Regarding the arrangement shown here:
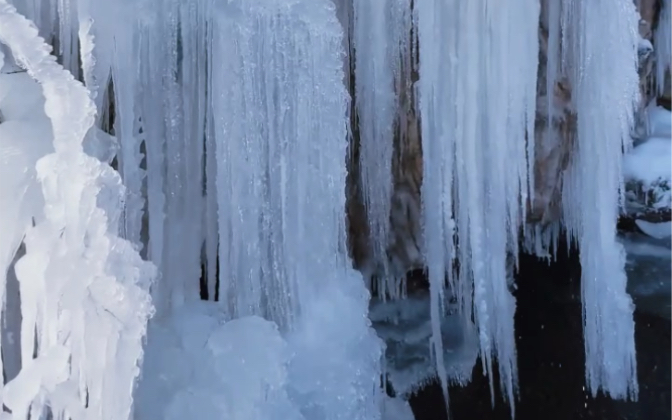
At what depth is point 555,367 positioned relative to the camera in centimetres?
356

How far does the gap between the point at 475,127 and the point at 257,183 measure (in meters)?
0.84

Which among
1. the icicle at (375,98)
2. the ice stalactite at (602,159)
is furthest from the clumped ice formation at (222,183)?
the ice stalactite at (602,159)

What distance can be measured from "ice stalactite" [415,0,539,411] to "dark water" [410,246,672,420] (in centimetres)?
97

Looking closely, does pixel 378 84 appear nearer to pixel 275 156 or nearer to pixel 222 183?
pixel 275 156

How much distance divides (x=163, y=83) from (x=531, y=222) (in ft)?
7.09

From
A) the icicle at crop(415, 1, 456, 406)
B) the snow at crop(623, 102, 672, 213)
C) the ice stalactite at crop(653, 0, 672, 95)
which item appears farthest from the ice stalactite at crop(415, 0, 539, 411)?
the ice stalactite at crop(653, 0, 672, 95)

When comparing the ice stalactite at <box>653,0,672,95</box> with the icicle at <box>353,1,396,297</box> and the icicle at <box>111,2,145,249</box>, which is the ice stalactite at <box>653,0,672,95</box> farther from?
the icicle at <box>111,2,145,249</box>

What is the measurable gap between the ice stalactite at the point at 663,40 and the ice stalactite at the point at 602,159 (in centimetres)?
125

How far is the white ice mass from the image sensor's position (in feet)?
4.34

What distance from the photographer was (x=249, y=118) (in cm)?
182

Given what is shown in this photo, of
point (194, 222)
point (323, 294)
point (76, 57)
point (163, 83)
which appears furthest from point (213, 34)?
point (323, 294)

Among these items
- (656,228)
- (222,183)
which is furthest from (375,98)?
(656,228)

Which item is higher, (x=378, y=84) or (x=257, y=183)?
(x=378, y=84)

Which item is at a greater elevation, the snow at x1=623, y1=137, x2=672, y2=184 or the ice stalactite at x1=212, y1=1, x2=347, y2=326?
the ice stalactite at x1=212, y1=1, x2=347, y2=326
